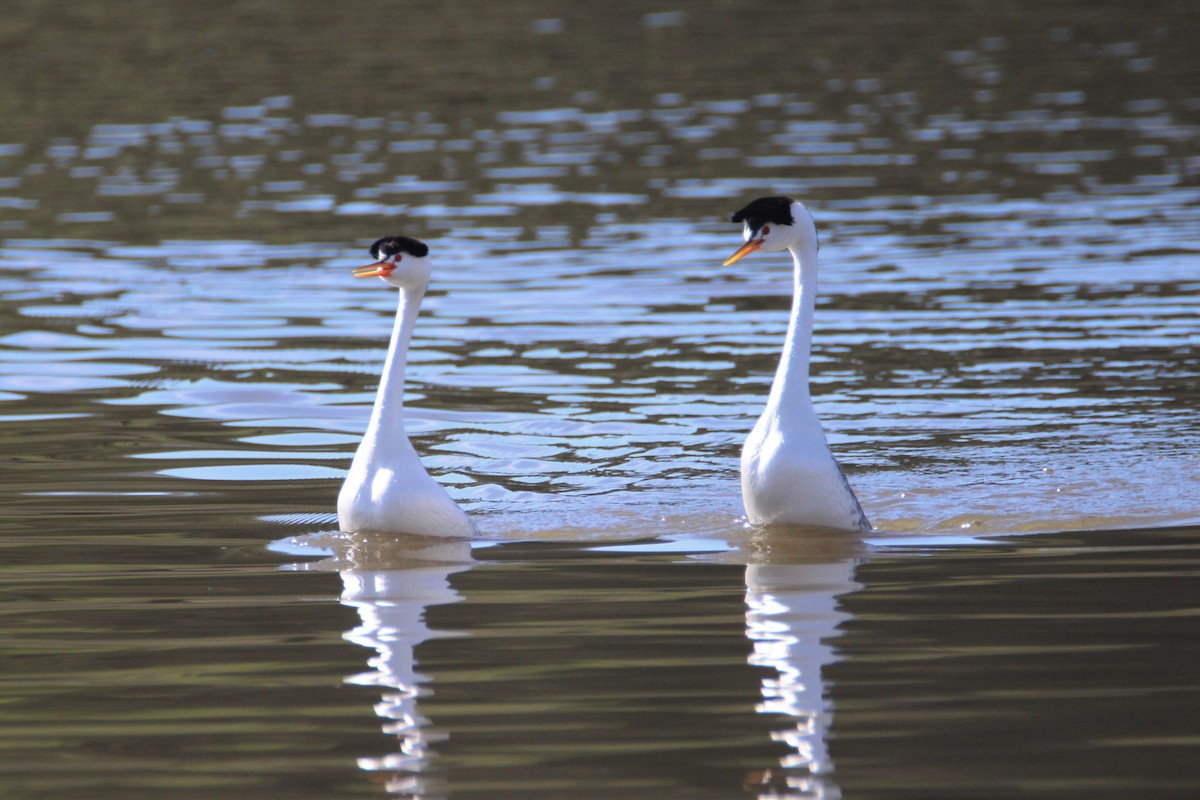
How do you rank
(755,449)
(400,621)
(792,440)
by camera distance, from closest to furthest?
1. (400,621)
2. (792,440)
3. (755,449)

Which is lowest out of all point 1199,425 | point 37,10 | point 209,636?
point 1199,425

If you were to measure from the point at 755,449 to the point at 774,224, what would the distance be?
Answer: 1.19 meters

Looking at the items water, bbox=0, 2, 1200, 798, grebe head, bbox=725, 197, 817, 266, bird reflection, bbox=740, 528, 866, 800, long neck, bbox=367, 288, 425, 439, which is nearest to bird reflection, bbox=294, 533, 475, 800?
water, bbox=0, 2, 1200, 798

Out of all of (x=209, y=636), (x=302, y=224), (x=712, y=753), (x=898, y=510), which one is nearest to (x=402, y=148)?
(x=302, y=224)

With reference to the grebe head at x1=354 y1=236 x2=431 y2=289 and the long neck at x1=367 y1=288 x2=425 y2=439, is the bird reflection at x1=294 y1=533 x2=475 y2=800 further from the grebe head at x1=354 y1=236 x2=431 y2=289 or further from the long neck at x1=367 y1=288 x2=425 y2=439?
the grebe head at x1=354 y1=236 x2=431 y2=289

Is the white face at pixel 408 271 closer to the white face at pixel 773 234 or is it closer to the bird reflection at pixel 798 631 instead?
the white face at pixel 773 234

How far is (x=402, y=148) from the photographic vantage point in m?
29.2

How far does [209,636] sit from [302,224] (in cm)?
→ 1554

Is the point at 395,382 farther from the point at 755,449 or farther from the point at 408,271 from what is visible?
the point at 755,449

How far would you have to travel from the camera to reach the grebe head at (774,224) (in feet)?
33.8

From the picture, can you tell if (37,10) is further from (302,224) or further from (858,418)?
(858,418)

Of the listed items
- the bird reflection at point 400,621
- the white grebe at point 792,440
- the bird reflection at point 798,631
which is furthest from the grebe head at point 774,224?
the bird reflection at point 400,621

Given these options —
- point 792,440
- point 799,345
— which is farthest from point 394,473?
point 799,345

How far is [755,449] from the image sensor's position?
34.2ft
